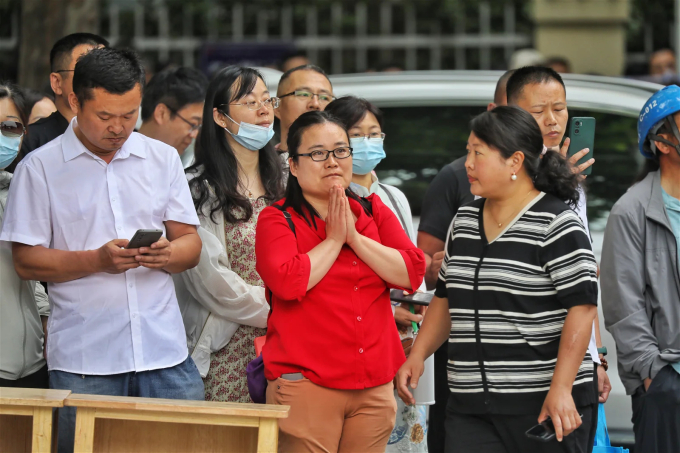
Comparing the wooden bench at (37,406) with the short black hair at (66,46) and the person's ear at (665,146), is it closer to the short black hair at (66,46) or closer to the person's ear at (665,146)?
the short black hair at (66,46)

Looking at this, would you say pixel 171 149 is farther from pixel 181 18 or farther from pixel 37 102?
pixel 181 18

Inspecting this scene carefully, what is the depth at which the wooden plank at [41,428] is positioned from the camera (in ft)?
9.60

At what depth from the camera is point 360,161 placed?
4105 mm

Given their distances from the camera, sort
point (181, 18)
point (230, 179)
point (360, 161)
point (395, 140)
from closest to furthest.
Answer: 1. point (230, 179)
2. point (360, 161)
3. point (395, 140)
4. point (181, 18)

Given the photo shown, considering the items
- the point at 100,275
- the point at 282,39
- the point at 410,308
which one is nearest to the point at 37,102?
the point at 100,275

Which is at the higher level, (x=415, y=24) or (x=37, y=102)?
(x=415, y=24)

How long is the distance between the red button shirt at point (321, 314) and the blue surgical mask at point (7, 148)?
3.51 ft

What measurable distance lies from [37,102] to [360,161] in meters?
1.93

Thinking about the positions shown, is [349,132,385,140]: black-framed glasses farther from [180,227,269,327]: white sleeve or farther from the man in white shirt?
the man in white shirt

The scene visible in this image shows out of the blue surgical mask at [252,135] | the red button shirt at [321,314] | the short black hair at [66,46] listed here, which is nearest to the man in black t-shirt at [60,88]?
the short black hair at [66,46]

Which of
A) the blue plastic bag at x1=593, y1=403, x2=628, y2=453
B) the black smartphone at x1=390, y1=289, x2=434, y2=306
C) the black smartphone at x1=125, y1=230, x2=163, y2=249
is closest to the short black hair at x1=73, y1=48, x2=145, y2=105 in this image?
the black smartphone at x1=125, y1=230, x2=163, y2=249

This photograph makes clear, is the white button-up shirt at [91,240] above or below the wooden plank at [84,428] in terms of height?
above

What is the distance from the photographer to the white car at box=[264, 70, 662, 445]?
5148 millimetres

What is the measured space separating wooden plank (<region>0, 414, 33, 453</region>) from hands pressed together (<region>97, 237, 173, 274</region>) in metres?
0.61
